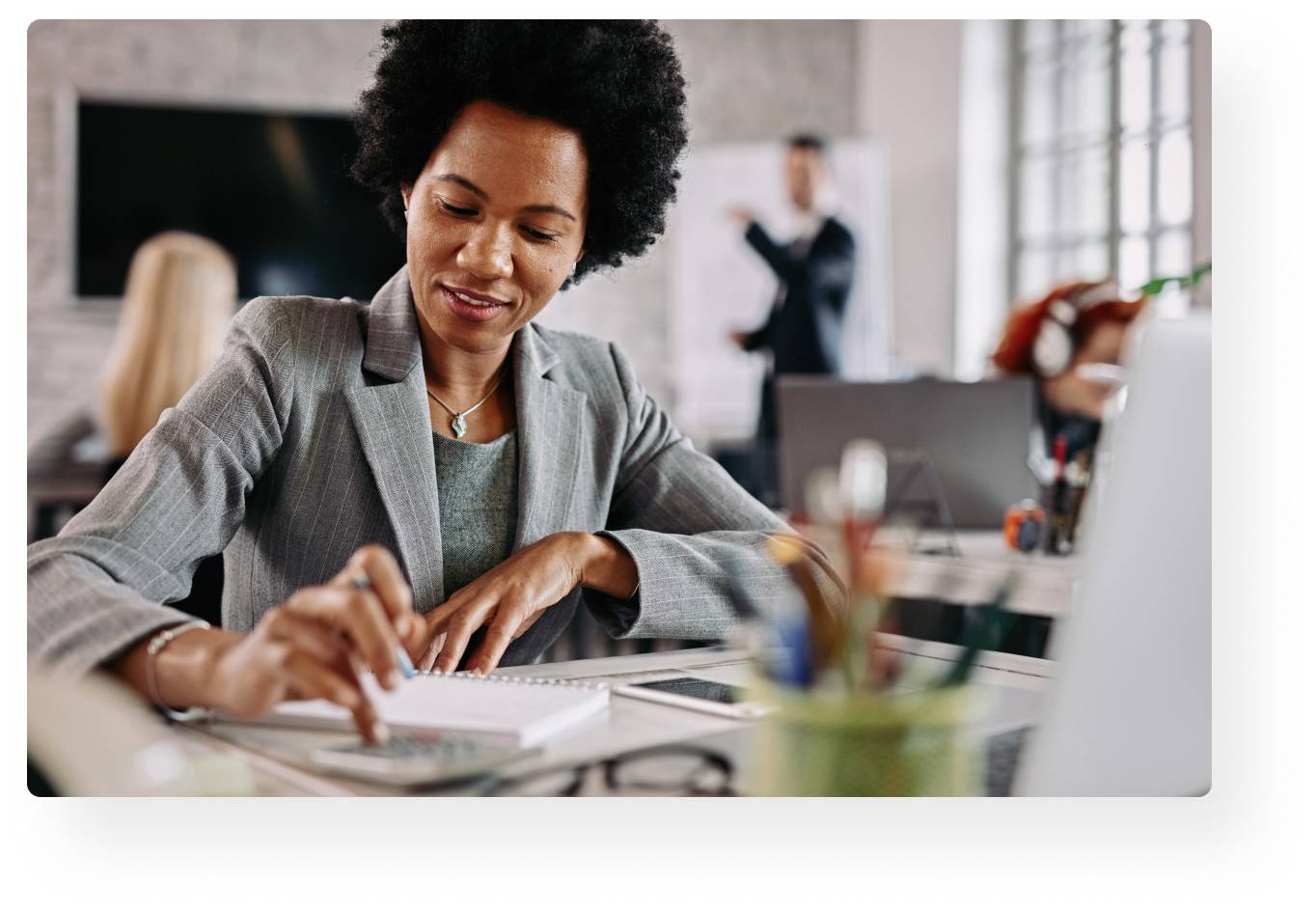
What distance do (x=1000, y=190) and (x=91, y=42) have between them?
2131mm

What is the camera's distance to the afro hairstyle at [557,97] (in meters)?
1.25

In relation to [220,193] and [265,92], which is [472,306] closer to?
[220,193]

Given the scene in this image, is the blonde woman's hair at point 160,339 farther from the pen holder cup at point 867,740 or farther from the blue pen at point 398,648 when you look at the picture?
the pen holder cup at point 867,740

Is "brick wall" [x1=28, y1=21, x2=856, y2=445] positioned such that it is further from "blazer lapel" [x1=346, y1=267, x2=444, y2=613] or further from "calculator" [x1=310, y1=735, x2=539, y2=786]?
"calculator" [x1=310, y1=735, x2=539, y2=786]

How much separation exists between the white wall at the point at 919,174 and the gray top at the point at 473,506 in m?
1.35

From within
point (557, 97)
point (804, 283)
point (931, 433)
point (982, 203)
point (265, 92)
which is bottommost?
point (931, 433)

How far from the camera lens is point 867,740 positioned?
90 cm

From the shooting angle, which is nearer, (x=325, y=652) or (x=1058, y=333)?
(x=325, y=652)

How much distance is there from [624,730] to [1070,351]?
1.49 m

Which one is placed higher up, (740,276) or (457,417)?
(740,276)

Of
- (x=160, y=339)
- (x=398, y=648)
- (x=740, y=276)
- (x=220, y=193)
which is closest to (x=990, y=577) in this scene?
(x=398, y=648)

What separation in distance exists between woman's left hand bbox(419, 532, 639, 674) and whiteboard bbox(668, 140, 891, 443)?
2738 millimetres

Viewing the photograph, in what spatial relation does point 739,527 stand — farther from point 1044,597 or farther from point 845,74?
point 845,74

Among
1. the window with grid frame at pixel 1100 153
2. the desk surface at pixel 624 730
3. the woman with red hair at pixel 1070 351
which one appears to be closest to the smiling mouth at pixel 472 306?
A: the desk surface at pixel 624 730
